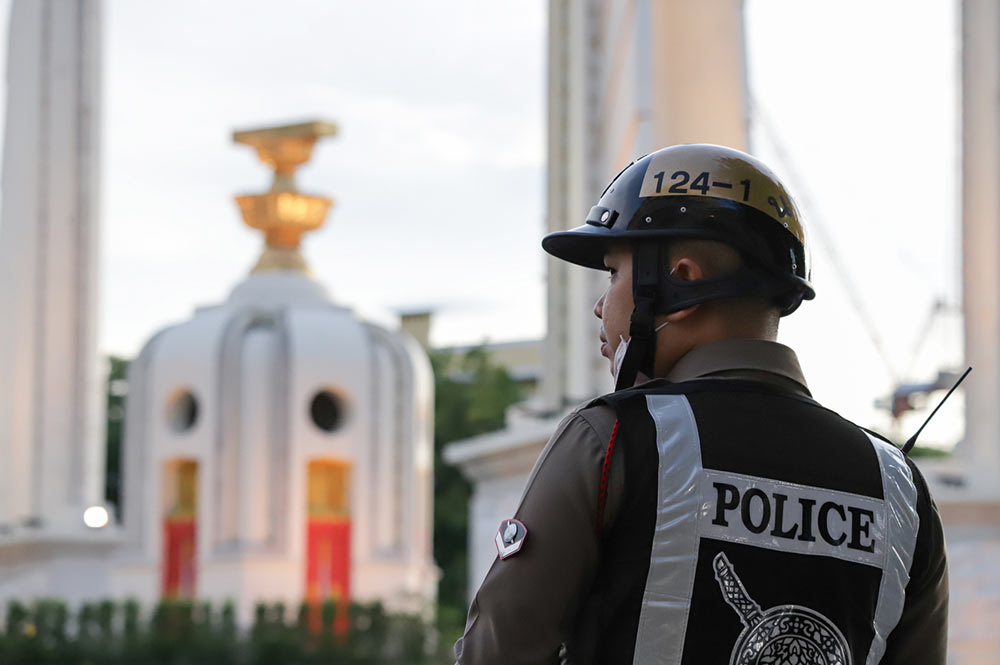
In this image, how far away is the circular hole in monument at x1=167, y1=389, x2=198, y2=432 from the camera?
34156 millimetres

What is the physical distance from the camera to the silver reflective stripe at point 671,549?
2076 mm

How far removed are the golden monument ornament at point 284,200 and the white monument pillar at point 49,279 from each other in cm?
1109

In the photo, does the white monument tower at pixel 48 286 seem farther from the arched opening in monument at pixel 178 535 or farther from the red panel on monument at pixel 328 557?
the red panel on monument at pixel 328 557

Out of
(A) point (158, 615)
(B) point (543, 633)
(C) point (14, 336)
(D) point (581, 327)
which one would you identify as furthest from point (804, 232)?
(A) point (158, 615)

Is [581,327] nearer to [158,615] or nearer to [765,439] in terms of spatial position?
[765,439]

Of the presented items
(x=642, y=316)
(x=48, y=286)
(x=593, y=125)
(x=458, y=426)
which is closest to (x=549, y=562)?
(x=642, y=316)

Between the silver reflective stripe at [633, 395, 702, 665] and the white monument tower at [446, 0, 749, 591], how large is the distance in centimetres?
560

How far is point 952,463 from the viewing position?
7789mm

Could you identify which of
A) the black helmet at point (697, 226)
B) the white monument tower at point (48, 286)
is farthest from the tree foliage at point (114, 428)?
the black helmet at point (697, 226)

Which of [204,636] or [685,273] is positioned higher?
[685,273]

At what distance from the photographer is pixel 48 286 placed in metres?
22.4

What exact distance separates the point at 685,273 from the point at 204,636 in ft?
83.4

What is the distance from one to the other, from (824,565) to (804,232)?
50 centimetres

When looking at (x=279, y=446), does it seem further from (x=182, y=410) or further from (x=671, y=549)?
(x=671, y=549)
